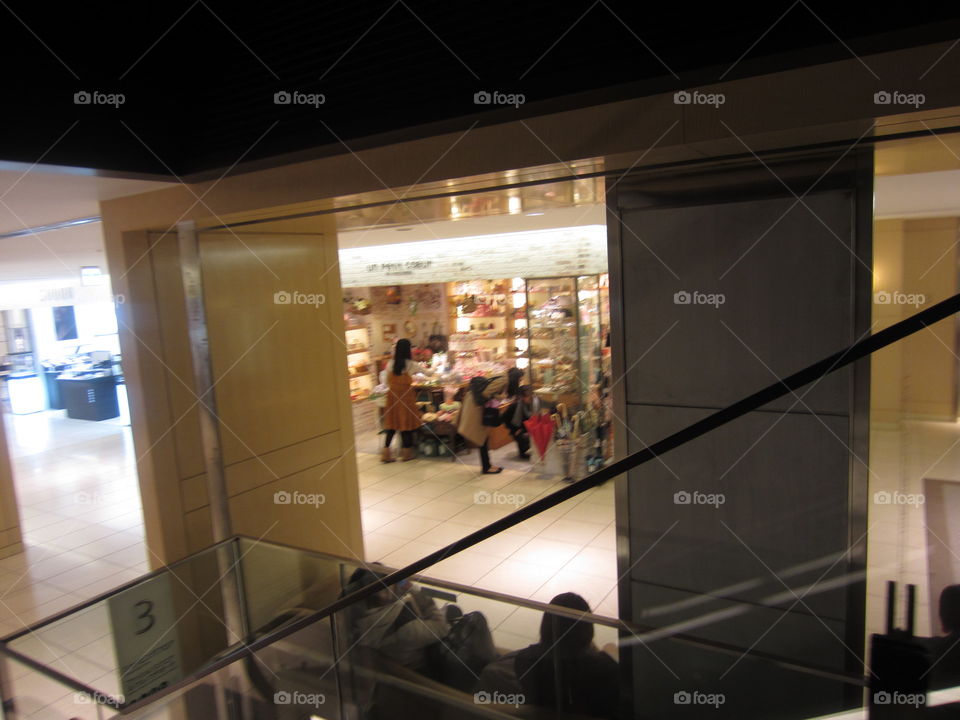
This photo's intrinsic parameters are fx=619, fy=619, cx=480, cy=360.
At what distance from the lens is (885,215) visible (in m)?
7.05

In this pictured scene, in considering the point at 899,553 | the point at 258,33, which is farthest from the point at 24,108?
the point at 899,553

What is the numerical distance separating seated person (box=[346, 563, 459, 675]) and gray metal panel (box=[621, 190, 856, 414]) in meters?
1.54

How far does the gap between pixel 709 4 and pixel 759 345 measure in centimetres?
116

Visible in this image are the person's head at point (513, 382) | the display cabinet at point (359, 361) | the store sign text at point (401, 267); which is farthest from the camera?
the display cabinet at point (359, 361)

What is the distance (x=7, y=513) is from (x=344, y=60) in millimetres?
6191

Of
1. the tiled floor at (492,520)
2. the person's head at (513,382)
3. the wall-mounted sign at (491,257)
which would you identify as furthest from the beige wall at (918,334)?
the person's head at (513,382)

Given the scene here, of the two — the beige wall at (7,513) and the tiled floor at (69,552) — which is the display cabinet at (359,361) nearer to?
the tiled floor at (69,552)

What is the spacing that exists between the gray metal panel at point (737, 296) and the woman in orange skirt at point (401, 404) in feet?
18.4

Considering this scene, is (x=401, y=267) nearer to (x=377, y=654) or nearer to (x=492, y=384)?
(x=492, y=384)

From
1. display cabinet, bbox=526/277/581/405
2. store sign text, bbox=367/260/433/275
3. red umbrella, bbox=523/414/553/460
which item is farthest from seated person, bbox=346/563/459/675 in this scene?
store sign text, bbox=367/260/433/275

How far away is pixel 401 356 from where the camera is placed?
7.91 meters

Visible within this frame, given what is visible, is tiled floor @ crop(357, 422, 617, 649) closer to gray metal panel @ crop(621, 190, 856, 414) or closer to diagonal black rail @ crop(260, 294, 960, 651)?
gray metal panel @ crop(621, 190, 856, 414)

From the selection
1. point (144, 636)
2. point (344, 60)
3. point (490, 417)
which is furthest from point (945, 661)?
point (490, 417)

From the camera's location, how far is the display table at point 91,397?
1241 cm
